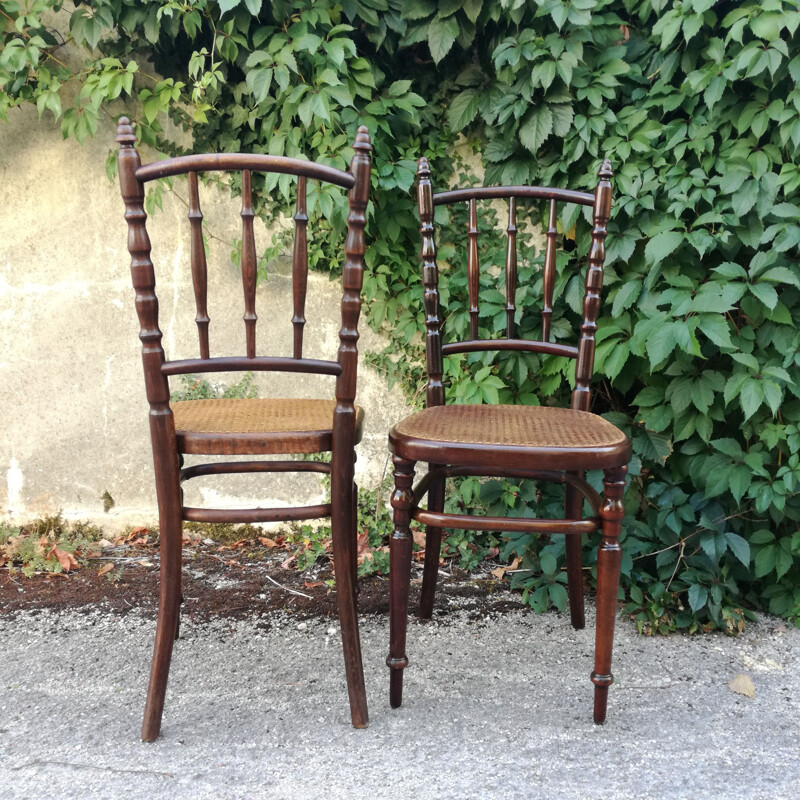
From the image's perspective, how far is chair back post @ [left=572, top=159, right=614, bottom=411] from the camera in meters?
1.85

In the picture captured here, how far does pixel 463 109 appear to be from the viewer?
2.41 metres

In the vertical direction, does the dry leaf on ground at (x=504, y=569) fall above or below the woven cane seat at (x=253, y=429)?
below

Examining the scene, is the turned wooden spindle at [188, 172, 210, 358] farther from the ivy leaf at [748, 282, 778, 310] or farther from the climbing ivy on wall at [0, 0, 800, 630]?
the ivy leaf at [748, 282, 778, 310]

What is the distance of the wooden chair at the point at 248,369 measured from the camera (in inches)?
54.2

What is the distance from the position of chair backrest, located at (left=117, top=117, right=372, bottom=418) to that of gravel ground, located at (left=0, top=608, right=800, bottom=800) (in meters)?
0.73

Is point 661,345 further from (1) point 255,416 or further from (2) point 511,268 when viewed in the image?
(1) point 255,416

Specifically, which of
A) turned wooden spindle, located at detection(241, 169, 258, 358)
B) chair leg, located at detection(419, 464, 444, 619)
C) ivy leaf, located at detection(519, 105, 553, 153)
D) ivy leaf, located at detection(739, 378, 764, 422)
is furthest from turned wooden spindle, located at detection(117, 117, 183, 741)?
ivy leaf, located at detection(739, 378, 764, 422)

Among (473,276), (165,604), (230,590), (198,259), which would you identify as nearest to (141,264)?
(198,259)

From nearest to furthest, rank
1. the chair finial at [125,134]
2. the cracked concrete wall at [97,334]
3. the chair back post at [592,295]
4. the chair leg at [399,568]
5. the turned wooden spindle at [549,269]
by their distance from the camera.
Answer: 1. the chair finial at [125,134]
2. the chair leg at [399,568]
3. the chair back post at [592,295]
4. the turned wooden spindle at [549,269]
5. the cracked concrete wall at [97,334]

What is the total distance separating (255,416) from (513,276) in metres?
0.86

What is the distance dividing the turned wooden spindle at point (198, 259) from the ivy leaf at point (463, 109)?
124 cm

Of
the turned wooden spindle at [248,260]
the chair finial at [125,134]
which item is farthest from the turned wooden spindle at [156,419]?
the turned wooden spindle at [248,260]

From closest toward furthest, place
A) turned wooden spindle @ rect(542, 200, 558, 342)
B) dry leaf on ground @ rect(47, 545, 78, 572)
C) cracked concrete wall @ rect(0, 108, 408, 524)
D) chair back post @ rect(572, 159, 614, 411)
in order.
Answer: chair back post @ rect(572, 159, 614, 411) < turned wooden spindle @ rect(542, 200, 558, 342) < dry leaf on ground @ rect(47, 545, 78, 572) < cracked concrete wall @ rect(0, 108, 408, 524)

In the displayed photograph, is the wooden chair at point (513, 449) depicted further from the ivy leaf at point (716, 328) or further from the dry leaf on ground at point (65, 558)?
the dry leaf on ground at point (65, 558)
